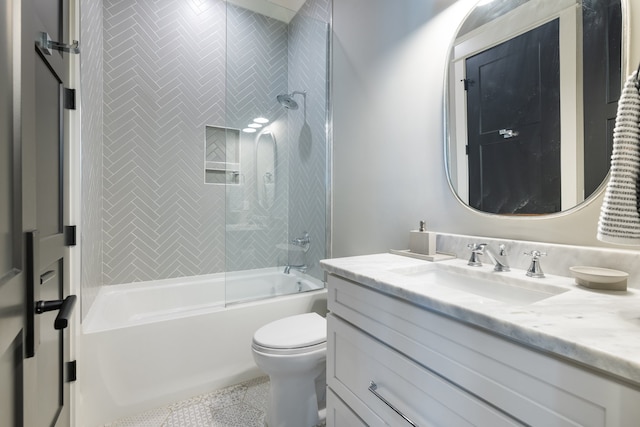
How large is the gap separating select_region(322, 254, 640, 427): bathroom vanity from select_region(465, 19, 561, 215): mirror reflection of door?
335mm

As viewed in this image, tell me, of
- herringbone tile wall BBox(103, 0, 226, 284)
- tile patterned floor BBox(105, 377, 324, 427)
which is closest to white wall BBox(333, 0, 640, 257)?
tile patterned floor BBox(105, 377, 324, 427)

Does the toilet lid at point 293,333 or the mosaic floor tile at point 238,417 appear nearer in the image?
the toilet lid at point 293,333

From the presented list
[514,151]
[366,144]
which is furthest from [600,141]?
[366,144]

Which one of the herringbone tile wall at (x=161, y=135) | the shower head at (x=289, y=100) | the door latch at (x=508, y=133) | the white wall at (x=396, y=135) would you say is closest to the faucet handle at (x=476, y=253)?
the white wall at (x=396, y=135)

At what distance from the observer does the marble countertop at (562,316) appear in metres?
0.46

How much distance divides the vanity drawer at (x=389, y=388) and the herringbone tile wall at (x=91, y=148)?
4.64 feet

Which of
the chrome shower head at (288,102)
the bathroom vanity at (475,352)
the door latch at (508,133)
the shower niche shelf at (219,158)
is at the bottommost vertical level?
the bathroom vanity at (475,352)

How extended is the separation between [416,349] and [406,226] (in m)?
0.92

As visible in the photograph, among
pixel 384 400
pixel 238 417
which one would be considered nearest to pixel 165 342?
pixel 238 417

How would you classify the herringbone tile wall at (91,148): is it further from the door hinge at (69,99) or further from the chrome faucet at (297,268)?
the chrome faucet at (297,268)

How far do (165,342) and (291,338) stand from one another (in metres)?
0.84

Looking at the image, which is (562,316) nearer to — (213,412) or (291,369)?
(291,369)

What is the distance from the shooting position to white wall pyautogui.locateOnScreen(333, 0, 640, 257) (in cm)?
125

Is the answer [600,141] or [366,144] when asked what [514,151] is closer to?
[600,141]
